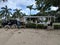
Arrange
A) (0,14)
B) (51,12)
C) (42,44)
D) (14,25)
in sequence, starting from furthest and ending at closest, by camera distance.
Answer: (0,14) < (51,12) < (14,25) < (42,44)

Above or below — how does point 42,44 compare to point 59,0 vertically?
below

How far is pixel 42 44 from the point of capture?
12633mm

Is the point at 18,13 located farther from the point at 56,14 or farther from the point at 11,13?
the point at 56,14

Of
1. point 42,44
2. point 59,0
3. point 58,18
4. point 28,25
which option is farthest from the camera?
point 58,18

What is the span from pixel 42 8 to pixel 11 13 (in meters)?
35.0

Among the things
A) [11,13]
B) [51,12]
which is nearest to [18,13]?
[11,13]

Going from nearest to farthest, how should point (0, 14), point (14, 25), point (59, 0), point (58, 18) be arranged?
point (59, 0)
point (14, 25)
point (58, 18)
point (0, 14)

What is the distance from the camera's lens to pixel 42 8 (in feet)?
119

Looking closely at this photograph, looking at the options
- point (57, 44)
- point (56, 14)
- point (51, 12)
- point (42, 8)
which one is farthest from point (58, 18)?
point (57, 44)

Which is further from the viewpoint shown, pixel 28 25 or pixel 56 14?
pixel 56 14

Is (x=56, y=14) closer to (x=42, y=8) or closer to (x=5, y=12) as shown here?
(x=42, y=8)

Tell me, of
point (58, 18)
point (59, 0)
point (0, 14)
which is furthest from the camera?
point (0, 14)

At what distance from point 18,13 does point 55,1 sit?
4224 centimetres

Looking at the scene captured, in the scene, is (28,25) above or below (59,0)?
below
